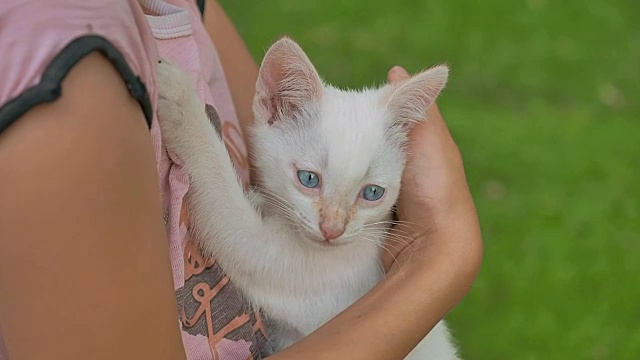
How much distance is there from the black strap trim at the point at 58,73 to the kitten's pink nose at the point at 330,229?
0.52 meters

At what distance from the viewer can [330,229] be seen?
1196mm

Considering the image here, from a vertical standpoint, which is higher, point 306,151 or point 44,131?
point 44,131

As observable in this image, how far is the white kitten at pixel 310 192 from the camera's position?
1200 millimetres

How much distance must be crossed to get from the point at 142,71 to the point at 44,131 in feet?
0.47

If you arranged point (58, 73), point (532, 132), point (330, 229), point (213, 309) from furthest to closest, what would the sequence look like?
point (532, 132) < point (330, 229) < point (213, 309) < point (58, 73)

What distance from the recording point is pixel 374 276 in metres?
1.30

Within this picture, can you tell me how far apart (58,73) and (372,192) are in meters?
0.68

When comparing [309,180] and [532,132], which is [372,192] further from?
[532,132]

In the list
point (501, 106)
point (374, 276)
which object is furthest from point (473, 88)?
point (374, 276)

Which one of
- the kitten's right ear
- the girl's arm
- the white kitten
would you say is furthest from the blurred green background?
the girl's arm

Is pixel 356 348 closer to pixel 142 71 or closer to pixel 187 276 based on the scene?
pixel 187 276

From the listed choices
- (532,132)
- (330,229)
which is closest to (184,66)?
(330,229)

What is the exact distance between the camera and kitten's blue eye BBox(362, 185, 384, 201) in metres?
1.26

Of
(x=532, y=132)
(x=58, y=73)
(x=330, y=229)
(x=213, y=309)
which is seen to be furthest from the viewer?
(x=532, y=132)
